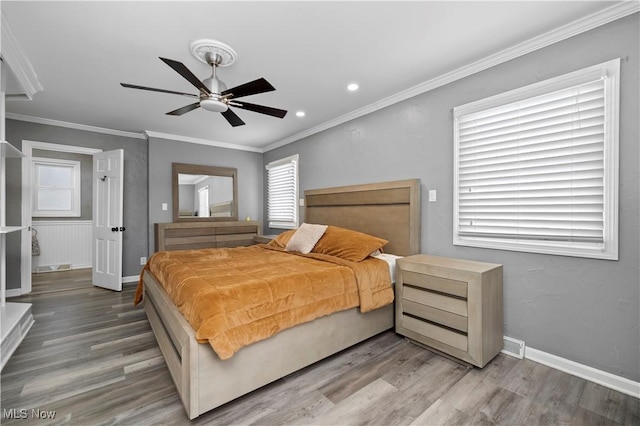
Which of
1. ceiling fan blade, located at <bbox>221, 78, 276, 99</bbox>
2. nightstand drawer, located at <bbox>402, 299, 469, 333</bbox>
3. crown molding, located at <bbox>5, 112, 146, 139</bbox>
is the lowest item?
nightstand drawer, located at <bbox>402, 299, 469, 333</bbox>

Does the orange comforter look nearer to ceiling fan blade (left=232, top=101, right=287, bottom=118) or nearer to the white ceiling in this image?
ceiling fan blade (left=232, top=101, right=287, bottom=118)

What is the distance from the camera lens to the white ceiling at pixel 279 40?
1820 mm

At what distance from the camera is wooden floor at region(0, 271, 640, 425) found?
5.22ft

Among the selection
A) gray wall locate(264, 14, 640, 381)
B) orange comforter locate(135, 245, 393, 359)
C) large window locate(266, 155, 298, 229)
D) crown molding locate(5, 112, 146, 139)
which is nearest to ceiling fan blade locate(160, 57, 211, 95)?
orange comforter locate(135, 245, 393, 359)

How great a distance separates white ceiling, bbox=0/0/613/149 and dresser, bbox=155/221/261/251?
2.04 m

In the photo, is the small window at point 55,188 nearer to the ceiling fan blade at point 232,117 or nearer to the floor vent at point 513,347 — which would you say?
the ceiling fan blade at point 232,117

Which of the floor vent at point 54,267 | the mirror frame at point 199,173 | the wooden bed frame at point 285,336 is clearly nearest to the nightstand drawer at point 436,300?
the wooden bed frame at point 285,336

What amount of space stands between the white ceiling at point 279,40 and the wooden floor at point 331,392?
8.19 ft

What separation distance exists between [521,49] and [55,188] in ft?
26.1

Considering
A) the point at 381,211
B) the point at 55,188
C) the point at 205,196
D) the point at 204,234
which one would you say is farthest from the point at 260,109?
the point at 55,188

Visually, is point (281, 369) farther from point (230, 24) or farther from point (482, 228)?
point (230, 24)

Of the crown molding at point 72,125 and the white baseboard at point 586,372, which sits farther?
the crown molding at point 72,125

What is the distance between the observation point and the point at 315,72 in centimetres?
265

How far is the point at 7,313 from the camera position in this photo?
8.30ft
